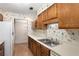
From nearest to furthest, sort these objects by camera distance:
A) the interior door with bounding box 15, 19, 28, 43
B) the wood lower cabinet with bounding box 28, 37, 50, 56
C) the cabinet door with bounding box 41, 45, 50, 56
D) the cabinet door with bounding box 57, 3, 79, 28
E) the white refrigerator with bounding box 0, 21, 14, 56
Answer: the cabinet door with bounding box 57, 3, 79, 28, the cabinet door with bounding box 41, 45, 50, 56, the wood lower cabinet with bounding box 28, 37, 50, 56, the white refrigerator with bounding box 0, 21, 14, 56, the interior door with bounding box 15, 19, 28, 43

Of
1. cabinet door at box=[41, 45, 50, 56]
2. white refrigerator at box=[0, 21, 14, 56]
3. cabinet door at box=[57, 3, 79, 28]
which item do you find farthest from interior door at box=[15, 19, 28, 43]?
cabinet door at box=[57, 3, 79, 28]

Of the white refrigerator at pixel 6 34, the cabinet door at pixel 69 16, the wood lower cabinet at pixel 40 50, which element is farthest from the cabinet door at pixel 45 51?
the white refrigerator at pixel 6 34

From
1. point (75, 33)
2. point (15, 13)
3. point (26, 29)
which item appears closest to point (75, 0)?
point (75, 33)

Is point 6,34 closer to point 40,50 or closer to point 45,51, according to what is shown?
point 40,50

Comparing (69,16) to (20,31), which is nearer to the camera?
(69,16)

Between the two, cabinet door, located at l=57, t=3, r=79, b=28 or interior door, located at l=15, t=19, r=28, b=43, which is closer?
cabinet door, located at l=57, t=3, r=79, b=28

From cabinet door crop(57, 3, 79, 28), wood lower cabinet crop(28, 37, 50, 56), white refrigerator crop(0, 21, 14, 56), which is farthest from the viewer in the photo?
white refrigerator crop(0, 21, 14, 56)

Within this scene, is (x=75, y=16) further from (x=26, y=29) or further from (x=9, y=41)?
(x=26, y=29)

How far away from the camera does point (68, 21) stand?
171 cm

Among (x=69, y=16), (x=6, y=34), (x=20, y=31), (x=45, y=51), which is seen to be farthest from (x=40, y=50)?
(x=20, y=31)

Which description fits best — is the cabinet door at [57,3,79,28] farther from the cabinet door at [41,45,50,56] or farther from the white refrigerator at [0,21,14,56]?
the white refrigerator at [0,21,14,56]

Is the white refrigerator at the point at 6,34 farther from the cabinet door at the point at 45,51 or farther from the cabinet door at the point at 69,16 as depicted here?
the cabinet door at the point at 69,16

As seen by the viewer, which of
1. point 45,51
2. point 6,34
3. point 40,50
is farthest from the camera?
point 6,34

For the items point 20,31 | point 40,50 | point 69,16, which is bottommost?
point 40,50
